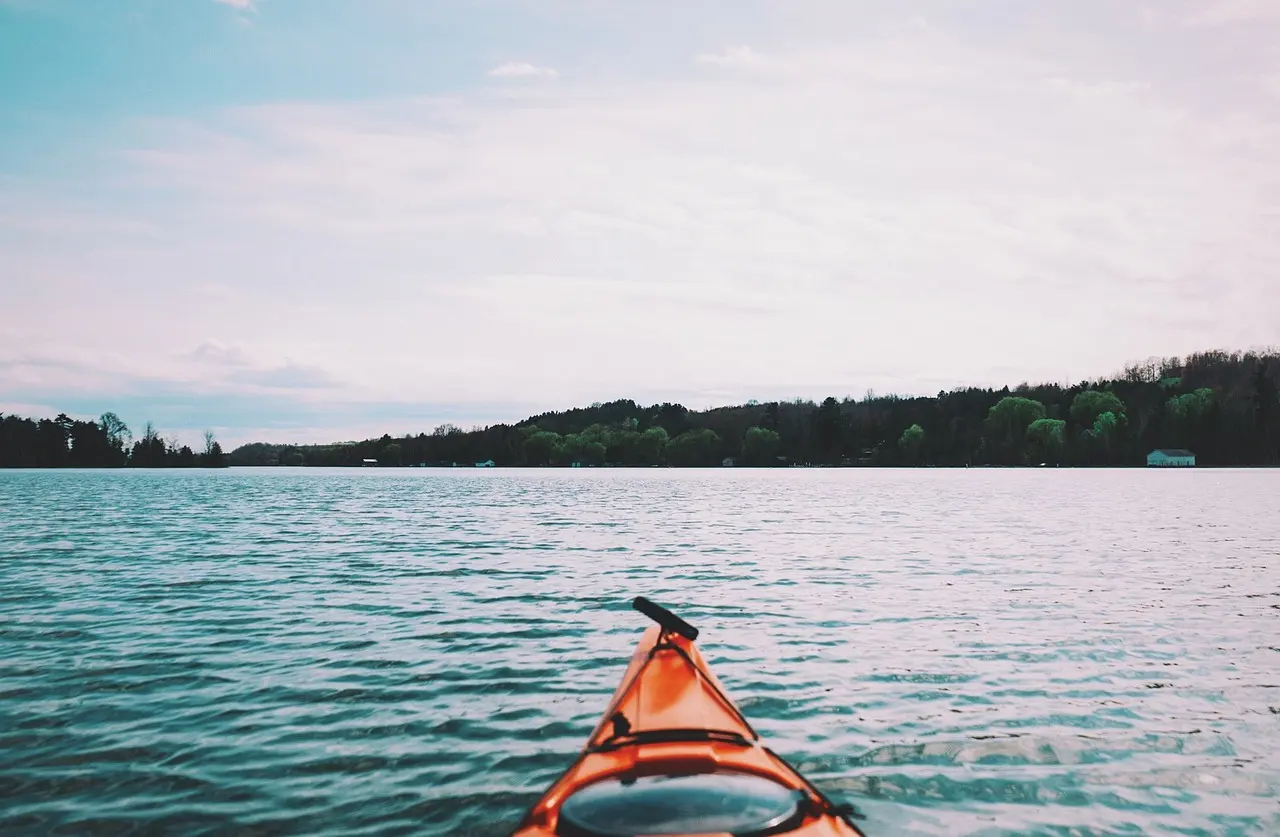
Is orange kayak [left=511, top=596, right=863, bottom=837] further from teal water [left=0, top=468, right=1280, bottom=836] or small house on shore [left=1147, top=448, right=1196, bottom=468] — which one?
small house on shore [left=1147, top=448, right=1196, bottom=468]

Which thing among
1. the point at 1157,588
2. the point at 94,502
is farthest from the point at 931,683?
the point at 94,502

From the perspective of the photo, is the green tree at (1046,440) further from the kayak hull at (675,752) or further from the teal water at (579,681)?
the kayak hull at (675,752)

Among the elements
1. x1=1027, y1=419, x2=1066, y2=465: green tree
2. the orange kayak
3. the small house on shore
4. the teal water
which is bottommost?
the teal water

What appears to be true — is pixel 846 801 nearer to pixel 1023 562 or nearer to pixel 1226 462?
pixel 1023 562

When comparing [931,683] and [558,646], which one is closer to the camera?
[931,683]

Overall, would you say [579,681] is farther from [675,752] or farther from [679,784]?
[679,784]

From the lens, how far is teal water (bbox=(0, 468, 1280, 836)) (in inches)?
354

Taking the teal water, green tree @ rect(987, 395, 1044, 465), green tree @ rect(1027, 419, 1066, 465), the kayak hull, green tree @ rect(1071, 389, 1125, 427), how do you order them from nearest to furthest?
the kayak hull → the teal water → green tree @ rect(1027, 419, 1066, 465) → green tree @ rect(1071, 389, 1125, 427) → green tree @ rect(987, 395, 1044, 465)

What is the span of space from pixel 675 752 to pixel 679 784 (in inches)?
22.9

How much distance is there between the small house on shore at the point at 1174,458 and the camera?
17088cm

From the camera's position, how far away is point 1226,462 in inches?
6865

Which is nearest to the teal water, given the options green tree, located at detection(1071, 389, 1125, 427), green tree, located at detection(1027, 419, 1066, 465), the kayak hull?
the kayak hull

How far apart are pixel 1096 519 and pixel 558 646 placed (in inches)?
1694

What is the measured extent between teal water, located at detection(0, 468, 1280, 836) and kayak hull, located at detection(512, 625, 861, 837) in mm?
1647
